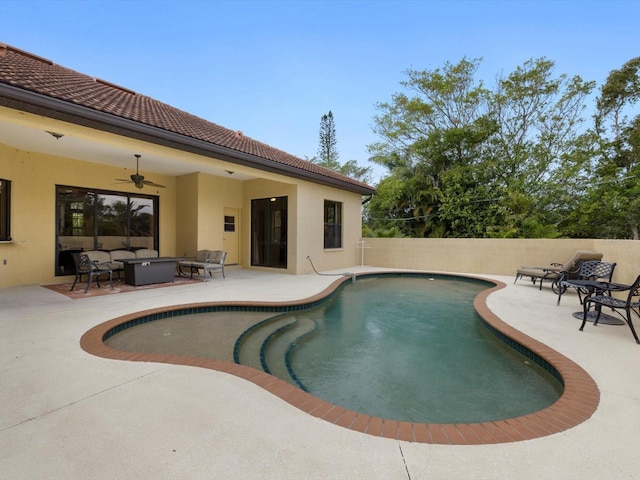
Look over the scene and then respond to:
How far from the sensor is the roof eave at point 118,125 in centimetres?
461

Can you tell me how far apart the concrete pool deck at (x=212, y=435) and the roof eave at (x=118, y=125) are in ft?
11.6

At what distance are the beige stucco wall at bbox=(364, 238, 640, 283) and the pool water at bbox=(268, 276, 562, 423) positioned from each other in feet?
19.1

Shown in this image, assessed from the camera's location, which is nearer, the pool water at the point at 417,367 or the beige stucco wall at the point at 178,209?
the pool water at the point at 417,367

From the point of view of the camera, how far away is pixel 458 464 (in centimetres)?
187

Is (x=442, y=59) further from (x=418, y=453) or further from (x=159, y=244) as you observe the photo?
(x=418, y=453)

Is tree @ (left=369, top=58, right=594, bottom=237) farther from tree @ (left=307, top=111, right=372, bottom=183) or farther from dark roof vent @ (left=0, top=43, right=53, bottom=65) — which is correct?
dark roof vent @ (left=0, top=43, right=53, bottom=65)

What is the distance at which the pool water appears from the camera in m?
3.05

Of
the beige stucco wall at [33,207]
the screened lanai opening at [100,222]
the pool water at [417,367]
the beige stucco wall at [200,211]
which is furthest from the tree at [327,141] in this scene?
the pool water at [417,367]

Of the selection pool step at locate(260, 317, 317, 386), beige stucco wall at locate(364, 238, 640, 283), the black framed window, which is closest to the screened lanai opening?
the black framed window

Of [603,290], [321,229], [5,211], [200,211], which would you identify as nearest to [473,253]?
[321,229]

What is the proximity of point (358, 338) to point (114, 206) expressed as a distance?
887cm

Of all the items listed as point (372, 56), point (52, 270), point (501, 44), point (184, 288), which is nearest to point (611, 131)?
point (501, 44)

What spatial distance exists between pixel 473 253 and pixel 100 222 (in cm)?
1298

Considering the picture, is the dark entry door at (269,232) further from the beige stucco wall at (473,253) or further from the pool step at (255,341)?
the pool step at (255,341)
